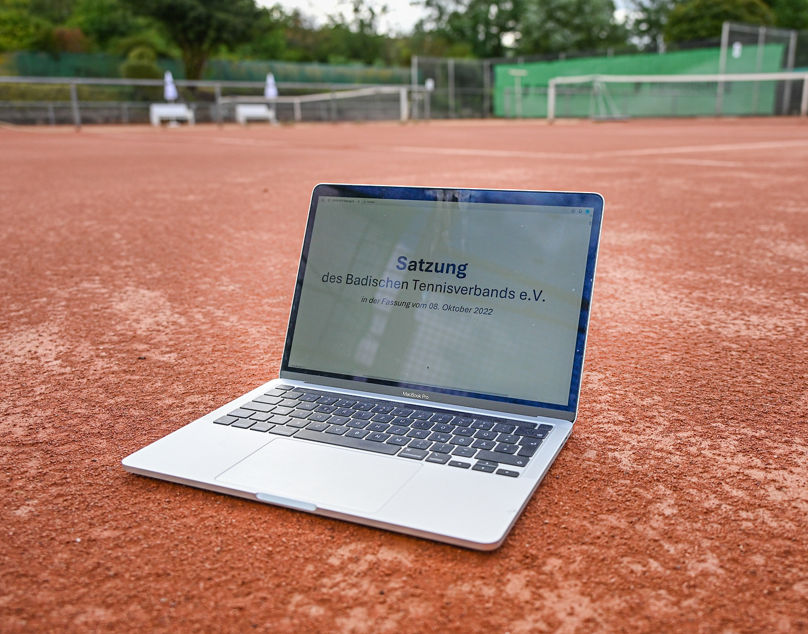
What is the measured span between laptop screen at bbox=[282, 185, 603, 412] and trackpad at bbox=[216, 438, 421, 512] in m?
0.25

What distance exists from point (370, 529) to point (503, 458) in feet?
0.84

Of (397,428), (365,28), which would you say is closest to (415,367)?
(397,428)

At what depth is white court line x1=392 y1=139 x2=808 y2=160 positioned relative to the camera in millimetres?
9461

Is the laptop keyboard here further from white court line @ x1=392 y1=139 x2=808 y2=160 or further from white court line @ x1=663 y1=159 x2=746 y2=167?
white court line @ x1=392 y1=139 x2=808 y2=160

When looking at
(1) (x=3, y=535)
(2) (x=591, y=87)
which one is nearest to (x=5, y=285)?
(1) (x=3, y=535)

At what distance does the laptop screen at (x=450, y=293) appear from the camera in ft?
4.62

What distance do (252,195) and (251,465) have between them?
484cm

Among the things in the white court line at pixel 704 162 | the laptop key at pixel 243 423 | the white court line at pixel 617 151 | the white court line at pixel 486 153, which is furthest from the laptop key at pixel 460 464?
the white court line at pixel 486 153

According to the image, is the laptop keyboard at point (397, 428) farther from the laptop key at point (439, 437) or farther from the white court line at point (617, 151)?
the white court line at point (617, 151)

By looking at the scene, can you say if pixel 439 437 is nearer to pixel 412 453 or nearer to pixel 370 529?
pixel 412 453

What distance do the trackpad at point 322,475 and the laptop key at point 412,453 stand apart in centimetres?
2

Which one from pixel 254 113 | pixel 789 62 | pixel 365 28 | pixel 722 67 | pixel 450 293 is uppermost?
pixel 365 28

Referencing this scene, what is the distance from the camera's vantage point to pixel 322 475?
1.22 m

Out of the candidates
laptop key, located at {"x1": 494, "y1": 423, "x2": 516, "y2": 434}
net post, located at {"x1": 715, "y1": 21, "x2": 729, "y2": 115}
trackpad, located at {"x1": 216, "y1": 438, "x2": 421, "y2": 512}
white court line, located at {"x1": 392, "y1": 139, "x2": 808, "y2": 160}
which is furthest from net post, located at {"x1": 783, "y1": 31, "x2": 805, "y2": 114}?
trackpad, located at {"x1": 216, "y1": 438, "x2": 421, "y2": 512}
